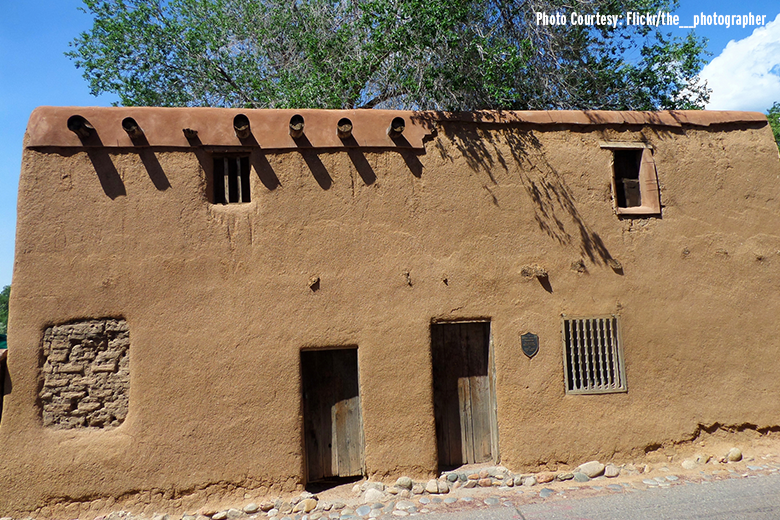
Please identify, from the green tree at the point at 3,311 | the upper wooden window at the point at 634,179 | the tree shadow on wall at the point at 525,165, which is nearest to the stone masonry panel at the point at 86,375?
the tree shadow on wall at the point at 525,165

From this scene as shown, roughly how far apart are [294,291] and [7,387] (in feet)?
9.99

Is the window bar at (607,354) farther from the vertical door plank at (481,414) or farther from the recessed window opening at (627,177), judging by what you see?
the recessed window opening at (627,177)

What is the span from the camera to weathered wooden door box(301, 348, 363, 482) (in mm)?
5730

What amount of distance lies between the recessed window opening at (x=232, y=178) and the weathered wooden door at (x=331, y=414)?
199 cm

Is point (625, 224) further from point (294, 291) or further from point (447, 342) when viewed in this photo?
point (294, 291)

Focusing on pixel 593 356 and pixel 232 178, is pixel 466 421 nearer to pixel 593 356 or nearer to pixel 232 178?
pixel 593 356

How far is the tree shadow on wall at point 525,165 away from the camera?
611 centimetres

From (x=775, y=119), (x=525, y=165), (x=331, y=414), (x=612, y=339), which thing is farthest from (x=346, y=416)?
(x=775, y=119)

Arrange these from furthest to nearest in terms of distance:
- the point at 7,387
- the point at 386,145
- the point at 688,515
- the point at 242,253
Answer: the point at 386,145
the point at 242,253
the point at 7,387
the point at 688,515

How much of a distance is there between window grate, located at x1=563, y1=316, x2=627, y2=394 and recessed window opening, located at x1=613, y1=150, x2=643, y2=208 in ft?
5.09

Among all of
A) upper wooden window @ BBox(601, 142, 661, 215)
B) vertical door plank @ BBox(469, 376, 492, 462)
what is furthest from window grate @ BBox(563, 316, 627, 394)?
upper wooden window @ BBox(601, 142, 661, 215)

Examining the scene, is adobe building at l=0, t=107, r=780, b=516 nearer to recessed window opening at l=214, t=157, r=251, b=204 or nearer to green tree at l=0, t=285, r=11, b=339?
recessed window opening at l=214, t=157, r=251, b=204

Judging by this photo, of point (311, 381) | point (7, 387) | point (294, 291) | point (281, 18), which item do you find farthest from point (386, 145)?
point (281, 18)

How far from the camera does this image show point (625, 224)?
623cm
